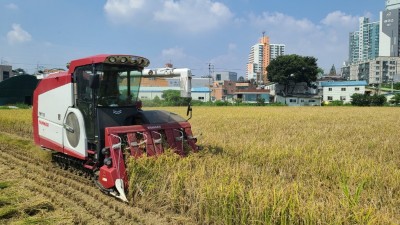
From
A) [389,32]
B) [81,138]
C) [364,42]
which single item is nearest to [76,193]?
[81,138]

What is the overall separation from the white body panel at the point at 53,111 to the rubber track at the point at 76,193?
0.76 meters

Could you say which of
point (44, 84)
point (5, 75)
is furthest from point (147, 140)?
point (5, 75)

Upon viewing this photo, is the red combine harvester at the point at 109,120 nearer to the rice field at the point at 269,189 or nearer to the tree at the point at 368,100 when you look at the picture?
the rice field at the point at 269,189

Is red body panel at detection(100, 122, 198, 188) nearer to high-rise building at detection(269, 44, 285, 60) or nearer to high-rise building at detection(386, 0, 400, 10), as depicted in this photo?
high-rise building at detection(269, 44, 285, 60)

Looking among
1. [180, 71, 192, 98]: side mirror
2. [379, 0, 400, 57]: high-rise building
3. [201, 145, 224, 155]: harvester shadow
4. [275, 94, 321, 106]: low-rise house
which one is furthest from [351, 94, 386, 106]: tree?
[379, 0, 400, 57]: high-rise building

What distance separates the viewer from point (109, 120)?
278 inches

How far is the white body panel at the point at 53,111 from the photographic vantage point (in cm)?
766

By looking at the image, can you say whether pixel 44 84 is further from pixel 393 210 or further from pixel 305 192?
pixel 393 210

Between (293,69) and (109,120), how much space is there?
6848 cm

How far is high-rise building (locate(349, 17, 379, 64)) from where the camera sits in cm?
14512

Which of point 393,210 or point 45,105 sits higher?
point 45,105

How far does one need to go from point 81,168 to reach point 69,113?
4.29 feet

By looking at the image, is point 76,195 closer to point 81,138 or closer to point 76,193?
point 76,193

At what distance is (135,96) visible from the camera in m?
7.70
